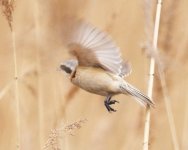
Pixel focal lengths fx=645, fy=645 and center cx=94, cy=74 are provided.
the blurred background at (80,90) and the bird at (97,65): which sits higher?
the blurred background at (80,90)

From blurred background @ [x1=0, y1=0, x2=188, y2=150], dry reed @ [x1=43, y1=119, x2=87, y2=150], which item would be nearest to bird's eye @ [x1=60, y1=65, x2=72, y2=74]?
dry reed @ [x1=43, y1=119, x2=87, y2=150]

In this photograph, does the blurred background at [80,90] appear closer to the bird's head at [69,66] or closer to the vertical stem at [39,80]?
the vertical stem at [39,80]

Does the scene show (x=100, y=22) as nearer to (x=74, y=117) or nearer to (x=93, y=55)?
(x=74, y=117)

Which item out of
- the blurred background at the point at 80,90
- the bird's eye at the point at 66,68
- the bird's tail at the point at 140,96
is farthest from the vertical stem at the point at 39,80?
the bird's tail at the point at 140,96

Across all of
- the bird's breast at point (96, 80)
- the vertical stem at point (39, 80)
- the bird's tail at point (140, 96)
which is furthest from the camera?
the vertical stem at point (39, 80)

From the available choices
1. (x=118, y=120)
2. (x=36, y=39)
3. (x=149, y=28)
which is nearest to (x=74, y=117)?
(x=118, y=120)

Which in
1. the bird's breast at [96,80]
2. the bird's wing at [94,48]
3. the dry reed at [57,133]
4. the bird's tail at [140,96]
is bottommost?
the dry reed at [57,133]

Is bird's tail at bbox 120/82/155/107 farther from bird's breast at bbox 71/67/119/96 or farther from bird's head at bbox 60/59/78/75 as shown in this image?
bird's head at bbox 60/59/78/75

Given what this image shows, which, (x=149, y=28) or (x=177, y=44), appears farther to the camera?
(x=177, y=44)
